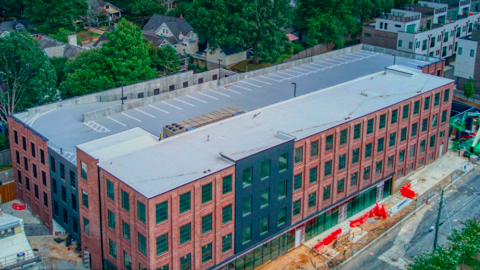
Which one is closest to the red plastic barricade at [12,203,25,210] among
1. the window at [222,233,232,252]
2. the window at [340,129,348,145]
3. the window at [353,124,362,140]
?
the window at [222,233,232,252]

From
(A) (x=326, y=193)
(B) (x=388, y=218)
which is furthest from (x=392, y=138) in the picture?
(A) (x=326, y=193)

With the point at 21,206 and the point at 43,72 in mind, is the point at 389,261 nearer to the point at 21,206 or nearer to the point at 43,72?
the point at 21,206

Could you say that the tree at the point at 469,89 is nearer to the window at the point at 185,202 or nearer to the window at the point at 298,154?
the window at the point at 298,154

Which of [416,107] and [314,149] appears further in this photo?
[416,107]

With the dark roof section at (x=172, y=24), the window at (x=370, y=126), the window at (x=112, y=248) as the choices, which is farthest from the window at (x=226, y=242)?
the dark roof section at (x=172, y=24)

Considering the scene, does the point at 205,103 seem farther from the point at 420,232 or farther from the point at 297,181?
the point at 420,232

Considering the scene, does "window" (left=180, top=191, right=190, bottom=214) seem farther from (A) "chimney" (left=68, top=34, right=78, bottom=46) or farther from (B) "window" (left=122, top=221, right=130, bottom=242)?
(A) "chimney" (left=68, top=34, right=78, bottom=46)

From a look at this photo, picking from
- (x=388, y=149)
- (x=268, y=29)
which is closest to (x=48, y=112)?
(x=388, y=149)
